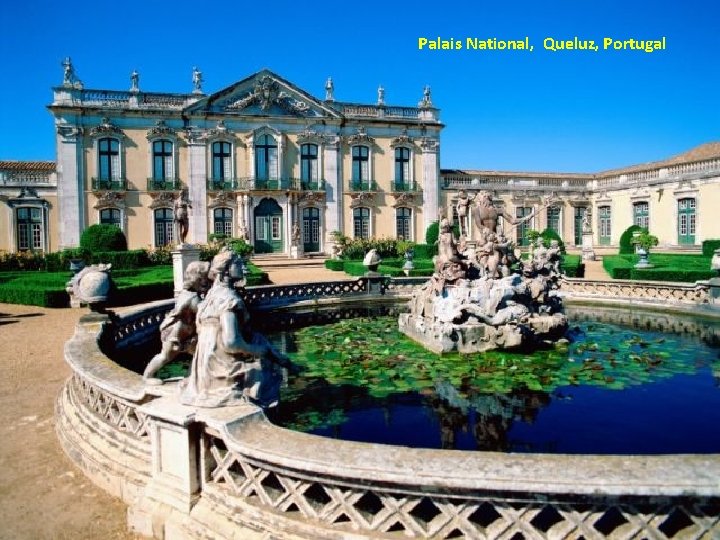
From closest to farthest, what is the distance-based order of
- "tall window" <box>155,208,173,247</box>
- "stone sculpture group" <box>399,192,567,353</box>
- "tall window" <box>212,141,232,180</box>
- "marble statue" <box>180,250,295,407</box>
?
"marble statue" <box>180,250,295,407</box> < "stone sculpture group" <box>399,192,567,353</box> < "tall window" <box>155,208,173,247</box> < "tall window" <box>212,141,232,180</box>

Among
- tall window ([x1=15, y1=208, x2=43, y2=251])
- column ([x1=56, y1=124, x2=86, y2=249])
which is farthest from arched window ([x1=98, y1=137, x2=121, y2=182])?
tall window ([x1=15, y1=208, x2=43, y2=251])

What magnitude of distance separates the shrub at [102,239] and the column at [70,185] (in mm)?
4602

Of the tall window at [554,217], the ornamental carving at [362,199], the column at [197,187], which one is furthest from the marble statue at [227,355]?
→ the tall window at [554,217]

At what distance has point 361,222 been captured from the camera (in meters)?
34.2

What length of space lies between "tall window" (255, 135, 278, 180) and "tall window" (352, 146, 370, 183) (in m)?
4.68

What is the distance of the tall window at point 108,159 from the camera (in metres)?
30.0

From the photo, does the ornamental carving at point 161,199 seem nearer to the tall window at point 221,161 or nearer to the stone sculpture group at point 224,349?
the tall window at point 221,161

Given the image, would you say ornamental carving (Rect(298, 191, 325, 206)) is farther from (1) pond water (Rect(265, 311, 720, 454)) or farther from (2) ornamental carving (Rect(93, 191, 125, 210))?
(1) pond water (Rect(265, 311, 720, 454))

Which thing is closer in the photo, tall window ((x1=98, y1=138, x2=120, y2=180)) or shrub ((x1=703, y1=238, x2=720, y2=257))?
shrub ((x1=703, y1=238, x2=720, y2=257))

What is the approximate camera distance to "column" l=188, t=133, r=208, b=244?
31062 mm

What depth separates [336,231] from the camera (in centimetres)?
3238

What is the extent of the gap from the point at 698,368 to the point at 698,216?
85.8 feet

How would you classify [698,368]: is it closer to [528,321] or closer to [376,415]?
[528,321]

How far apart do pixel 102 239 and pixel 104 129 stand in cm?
768
